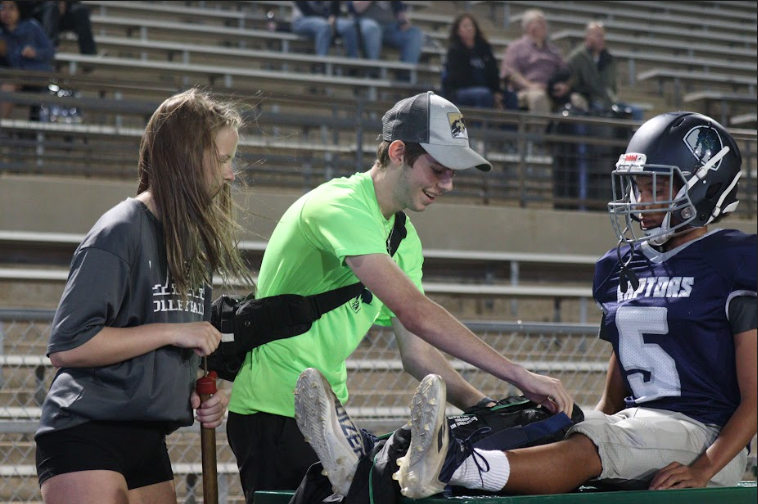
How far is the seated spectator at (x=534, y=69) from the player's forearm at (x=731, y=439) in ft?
22.0

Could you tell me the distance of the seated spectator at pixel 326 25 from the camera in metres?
9.84

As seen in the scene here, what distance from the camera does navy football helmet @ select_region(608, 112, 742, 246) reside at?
2.65 meters

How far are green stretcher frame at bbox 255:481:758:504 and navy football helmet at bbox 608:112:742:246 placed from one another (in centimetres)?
69

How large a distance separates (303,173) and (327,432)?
5140mm

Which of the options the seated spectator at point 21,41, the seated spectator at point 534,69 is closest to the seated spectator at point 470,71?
the seated spectator at point 534,69

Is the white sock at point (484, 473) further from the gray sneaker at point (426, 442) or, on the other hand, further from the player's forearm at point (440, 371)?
the player's forearm at point (440, 371)

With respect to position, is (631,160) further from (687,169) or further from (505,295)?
(505,295)

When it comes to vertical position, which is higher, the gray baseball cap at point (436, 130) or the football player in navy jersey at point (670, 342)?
the gray baseball cap at point (436, 130)

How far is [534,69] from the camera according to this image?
360 inches

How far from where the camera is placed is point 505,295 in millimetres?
6535

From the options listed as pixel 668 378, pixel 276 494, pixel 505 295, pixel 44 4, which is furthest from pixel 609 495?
pixel 44 4

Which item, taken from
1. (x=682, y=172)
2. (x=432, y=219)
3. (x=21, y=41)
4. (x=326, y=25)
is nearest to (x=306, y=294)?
(x=682, y=172)

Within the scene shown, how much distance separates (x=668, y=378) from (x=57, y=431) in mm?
1583

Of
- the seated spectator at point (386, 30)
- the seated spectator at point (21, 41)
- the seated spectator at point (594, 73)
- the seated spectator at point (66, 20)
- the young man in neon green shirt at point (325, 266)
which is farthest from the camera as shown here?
the seated spectator at point (386, 30)
